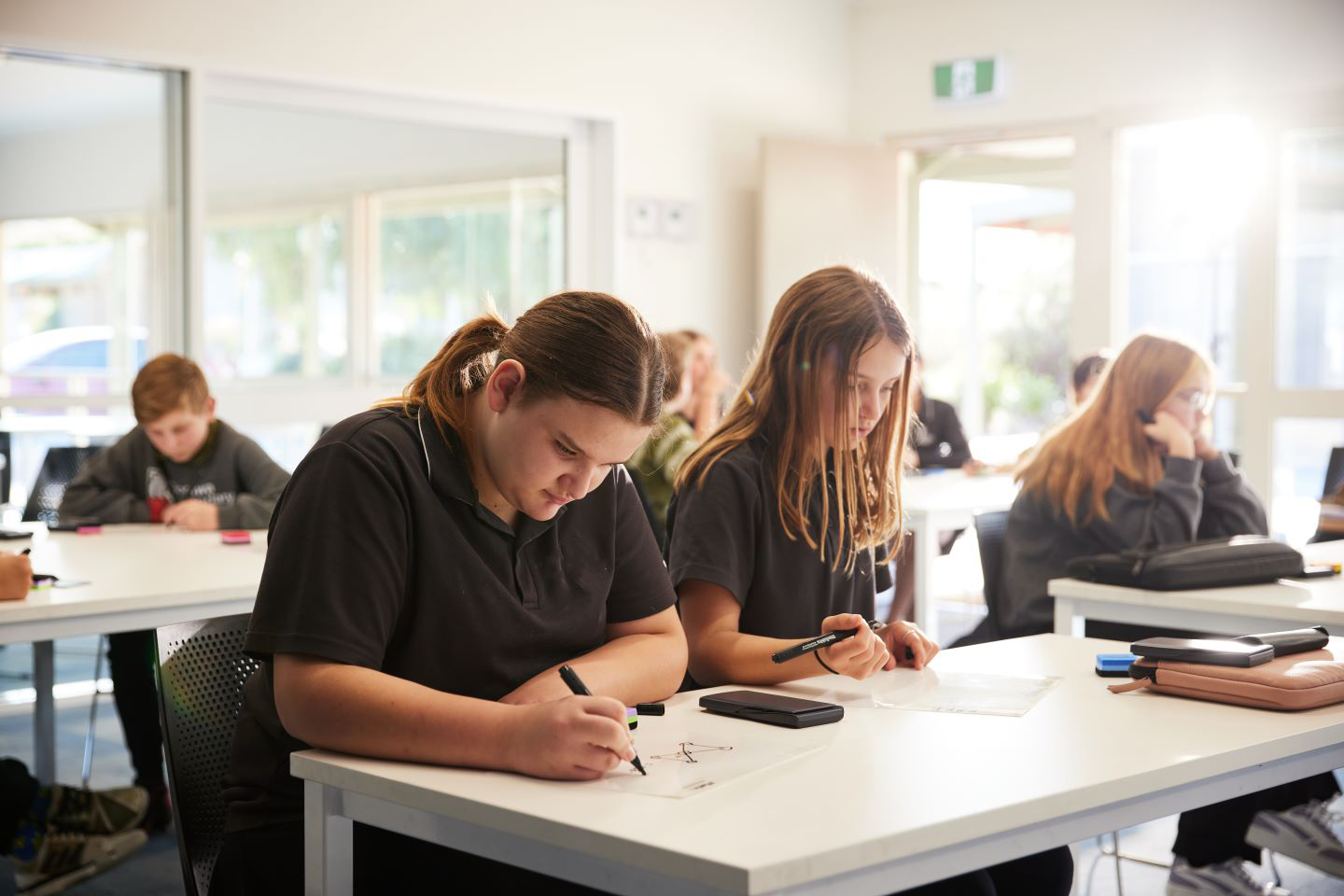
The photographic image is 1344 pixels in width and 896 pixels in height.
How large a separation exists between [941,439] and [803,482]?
13.6 ft

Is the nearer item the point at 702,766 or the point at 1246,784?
the point at 702,766

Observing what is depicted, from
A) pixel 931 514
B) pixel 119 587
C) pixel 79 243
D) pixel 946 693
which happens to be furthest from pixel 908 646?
pixel 79 243

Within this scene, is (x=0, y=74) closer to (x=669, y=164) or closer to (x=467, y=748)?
(x=669, y=164)

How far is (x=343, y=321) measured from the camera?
215 inches

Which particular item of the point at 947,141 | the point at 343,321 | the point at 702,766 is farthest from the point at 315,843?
the point at 947,141

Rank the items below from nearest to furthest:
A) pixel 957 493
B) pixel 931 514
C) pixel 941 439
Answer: pixel 931 514
pixel 957 493
pixel 941 439

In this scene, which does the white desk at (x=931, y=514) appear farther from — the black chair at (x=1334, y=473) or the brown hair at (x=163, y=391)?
the brown hair at (x=163, y=391)

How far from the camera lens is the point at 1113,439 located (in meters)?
3.05

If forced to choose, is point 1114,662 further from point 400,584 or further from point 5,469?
point 5,469

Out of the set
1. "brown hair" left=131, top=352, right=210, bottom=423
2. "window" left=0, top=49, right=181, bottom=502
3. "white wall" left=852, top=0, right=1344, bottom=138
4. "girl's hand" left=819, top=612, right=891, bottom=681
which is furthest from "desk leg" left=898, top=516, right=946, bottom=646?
"white wall" left=852, top=0, right=1344, bottom=138

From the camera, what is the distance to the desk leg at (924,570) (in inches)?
159

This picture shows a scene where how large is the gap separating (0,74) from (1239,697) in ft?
14.2

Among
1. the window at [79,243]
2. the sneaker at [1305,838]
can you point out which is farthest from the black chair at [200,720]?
the window at [79,243]

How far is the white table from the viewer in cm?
229
